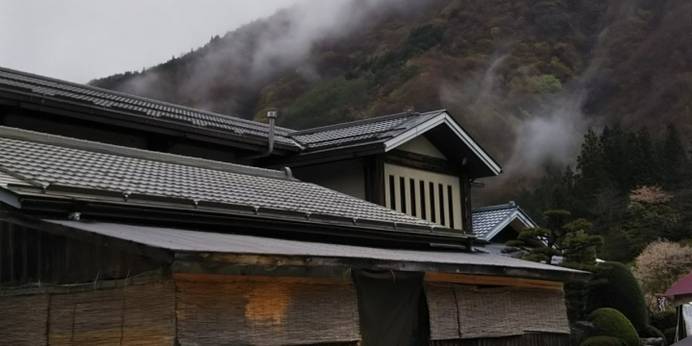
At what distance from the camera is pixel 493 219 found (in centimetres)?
2758

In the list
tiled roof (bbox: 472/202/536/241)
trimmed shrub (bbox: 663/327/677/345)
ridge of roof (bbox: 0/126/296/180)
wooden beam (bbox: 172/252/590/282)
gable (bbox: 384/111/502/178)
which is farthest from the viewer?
tiled roof (bbox: 472/202/536/241)

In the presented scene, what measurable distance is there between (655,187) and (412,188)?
30947mm

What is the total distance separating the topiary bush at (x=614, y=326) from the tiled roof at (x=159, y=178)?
8620 millimetres

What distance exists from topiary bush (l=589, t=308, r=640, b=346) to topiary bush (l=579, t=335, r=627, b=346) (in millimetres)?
335

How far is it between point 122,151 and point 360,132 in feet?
22.4

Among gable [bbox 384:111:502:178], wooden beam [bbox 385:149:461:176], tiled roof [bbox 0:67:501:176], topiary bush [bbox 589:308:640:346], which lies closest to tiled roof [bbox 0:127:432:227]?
tiled roof [bbox 0:67:501:176]

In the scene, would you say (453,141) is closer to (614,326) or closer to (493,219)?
(614,326)

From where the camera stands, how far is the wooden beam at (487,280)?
37.5ft

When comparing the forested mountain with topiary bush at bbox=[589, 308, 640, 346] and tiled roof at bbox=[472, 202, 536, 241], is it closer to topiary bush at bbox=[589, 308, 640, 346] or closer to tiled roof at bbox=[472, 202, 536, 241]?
tiled roof at bbox=[472, 202, 536, 241]

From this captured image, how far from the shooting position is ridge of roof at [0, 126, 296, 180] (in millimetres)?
12039

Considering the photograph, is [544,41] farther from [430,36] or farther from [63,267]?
[63,267]

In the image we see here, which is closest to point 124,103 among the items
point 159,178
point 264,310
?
point 159,178

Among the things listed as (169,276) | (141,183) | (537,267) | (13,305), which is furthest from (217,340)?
(537,267)

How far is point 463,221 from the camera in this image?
65.8 feet
